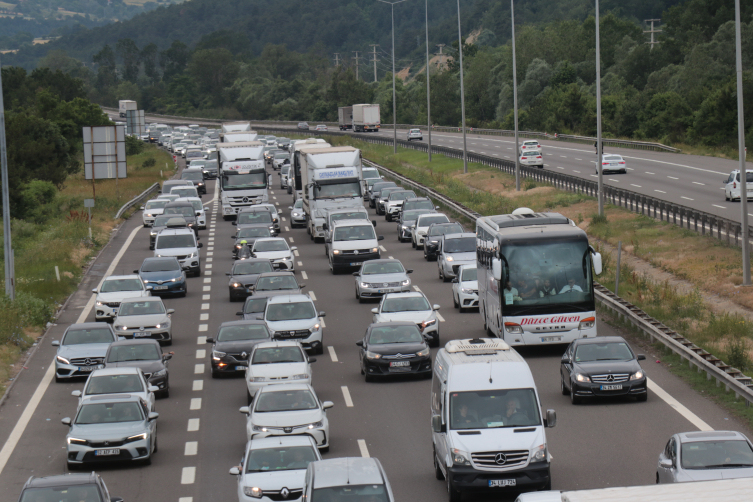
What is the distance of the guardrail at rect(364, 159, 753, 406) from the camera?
2145cm

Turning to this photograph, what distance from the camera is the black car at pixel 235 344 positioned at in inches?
1006

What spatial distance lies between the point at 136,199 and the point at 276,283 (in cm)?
3544

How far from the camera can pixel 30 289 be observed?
38031 millimetres

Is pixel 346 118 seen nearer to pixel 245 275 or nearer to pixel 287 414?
pixel 245 275

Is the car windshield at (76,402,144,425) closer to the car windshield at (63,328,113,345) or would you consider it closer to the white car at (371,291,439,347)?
the car windshield at (63,328,113,345)

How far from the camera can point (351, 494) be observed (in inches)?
508

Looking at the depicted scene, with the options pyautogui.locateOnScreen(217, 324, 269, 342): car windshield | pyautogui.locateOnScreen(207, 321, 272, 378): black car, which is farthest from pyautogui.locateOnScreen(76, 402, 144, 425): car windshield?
pyautogui.locateOnScreen(217, 324, 269, 342): car windshield

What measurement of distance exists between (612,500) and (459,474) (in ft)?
25.4

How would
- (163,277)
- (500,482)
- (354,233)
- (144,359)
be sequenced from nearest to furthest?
1. (500,482)
2. (144,359)
3. (163,277)
4. (354,233)

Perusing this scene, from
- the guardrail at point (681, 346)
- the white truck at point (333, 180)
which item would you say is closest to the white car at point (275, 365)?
the guardrail at point (681, 346)

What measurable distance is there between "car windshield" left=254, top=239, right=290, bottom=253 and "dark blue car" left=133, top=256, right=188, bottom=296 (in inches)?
152

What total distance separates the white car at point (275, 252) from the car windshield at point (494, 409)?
23.6 meters

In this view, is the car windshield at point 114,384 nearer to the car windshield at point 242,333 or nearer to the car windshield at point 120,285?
the car windshield at point 242,333

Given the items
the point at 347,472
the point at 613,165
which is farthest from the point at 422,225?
the point at 347,472
